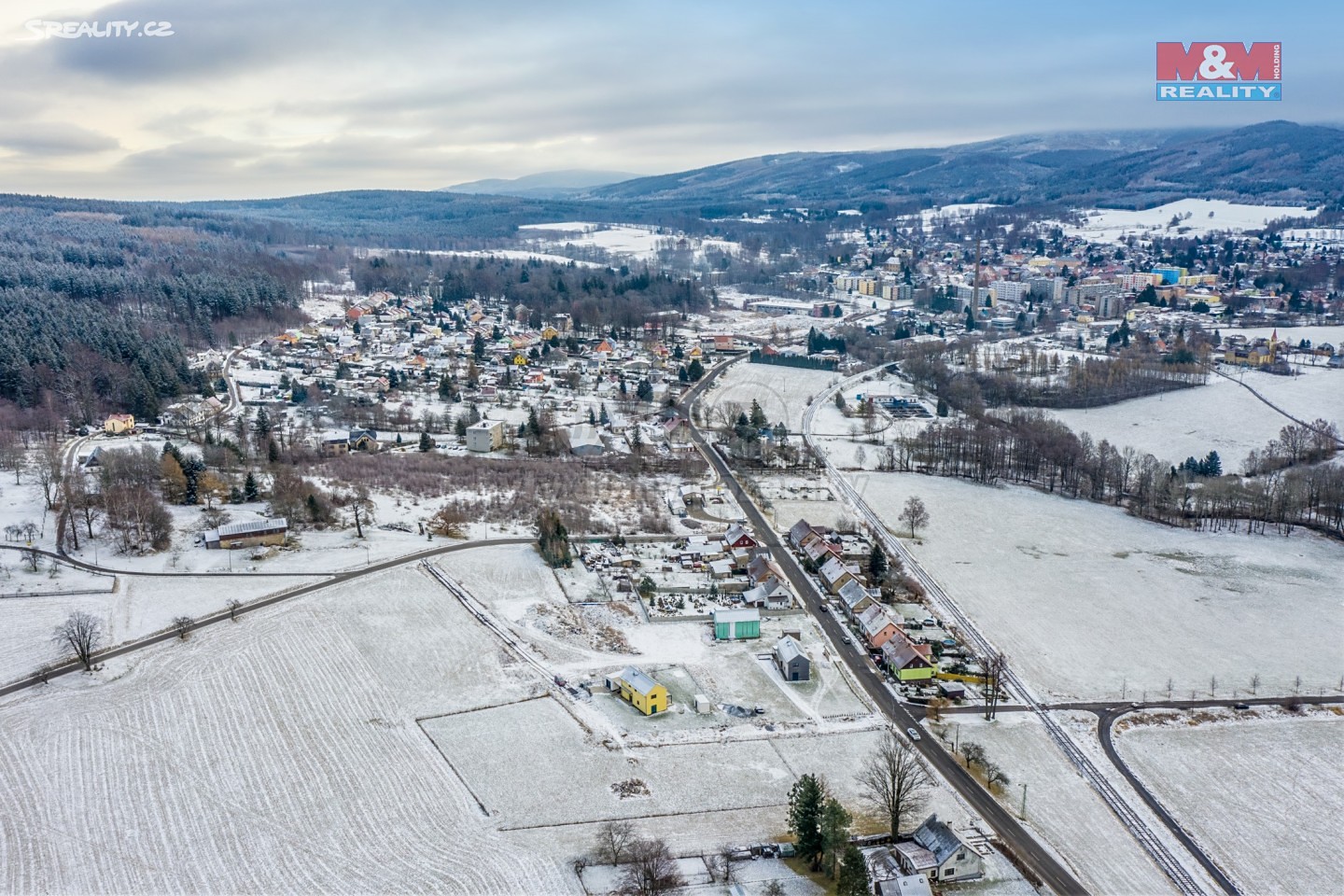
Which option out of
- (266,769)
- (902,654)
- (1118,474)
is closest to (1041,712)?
(902,654)

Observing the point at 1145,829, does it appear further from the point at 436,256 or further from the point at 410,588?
the point at 436,256

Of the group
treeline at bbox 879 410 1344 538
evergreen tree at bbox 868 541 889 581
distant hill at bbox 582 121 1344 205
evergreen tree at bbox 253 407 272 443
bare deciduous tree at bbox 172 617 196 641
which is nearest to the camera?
bare deciduous tree at bbox 172 617 196 641

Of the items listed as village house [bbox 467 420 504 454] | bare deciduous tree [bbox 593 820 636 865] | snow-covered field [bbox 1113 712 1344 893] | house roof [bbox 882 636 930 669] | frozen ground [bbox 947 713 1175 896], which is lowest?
snow-covered field [bbox 1113 712 1344 893]

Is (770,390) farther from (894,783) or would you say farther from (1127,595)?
(894,783)

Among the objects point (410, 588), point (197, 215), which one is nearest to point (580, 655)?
point (410, 588)

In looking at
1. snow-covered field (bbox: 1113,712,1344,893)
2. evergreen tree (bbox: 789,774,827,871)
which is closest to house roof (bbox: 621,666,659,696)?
evergreen tree (bbox: 789,774,827,871)

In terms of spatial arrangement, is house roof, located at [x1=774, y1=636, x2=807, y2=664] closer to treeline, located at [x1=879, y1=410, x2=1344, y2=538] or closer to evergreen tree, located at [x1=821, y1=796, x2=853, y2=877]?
Answer: evergreen tree, located at [x1=821, y1=796, x2=853, y2=877]
